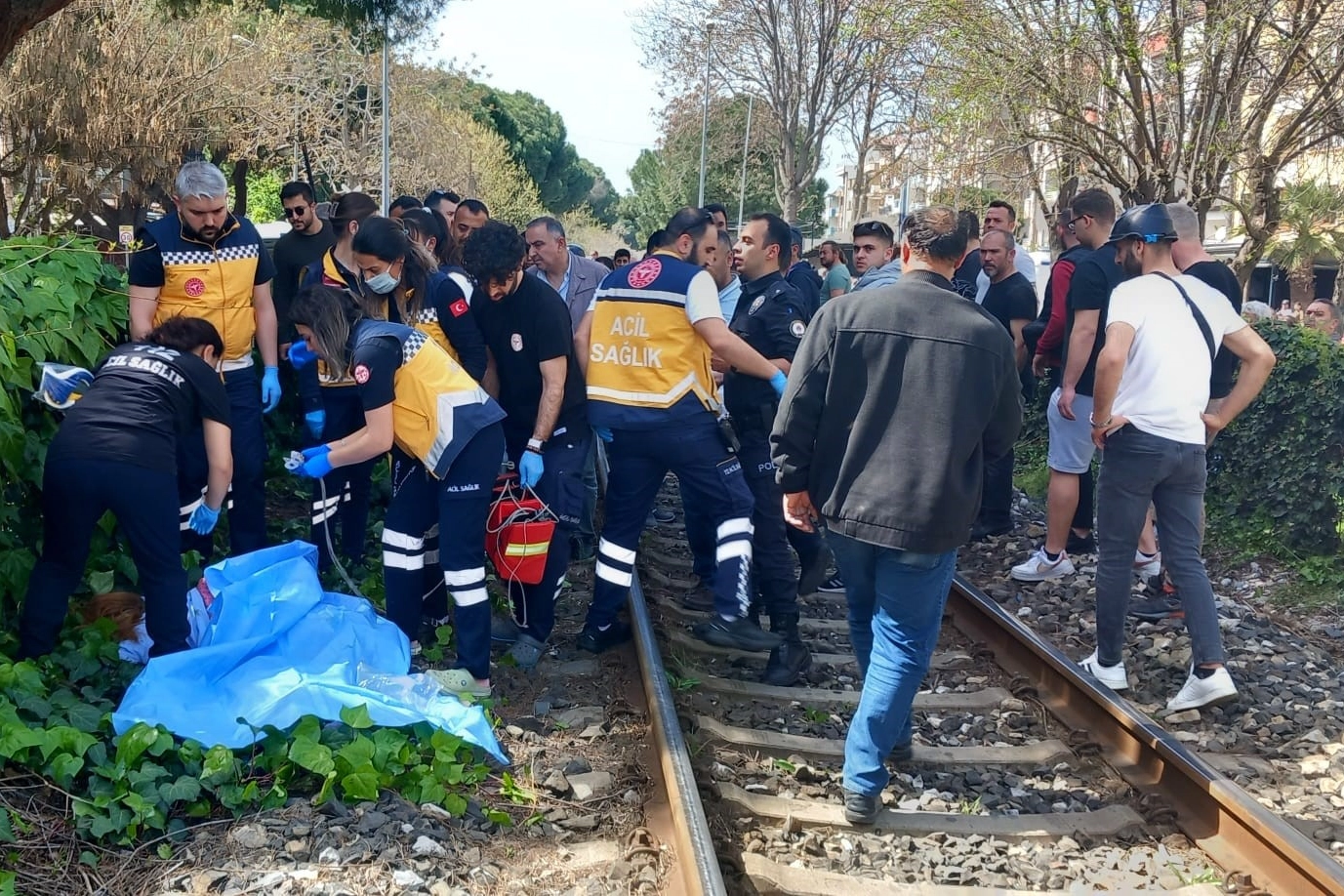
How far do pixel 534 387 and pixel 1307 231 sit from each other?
2032cm

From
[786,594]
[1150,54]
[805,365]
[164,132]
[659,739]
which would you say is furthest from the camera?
[164,132]

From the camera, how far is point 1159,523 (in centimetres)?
538

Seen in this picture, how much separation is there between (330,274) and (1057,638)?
440 centimetres

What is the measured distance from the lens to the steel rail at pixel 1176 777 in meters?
3.76

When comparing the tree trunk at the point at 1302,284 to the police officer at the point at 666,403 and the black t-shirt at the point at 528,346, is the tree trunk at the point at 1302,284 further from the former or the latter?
the black t-shirt at the point at 528,346

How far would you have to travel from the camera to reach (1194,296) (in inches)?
209

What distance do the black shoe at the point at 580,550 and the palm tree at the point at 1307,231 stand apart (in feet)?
35.4

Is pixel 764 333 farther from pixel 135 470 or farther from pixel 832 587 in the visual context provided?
pixel 135 470

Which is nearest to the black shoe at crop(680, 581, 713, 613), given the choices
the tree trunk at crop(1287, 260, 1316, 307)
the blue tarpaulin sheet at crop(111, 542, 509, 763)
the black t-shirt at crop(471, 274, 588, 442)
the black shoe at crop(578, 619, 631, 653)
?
the black shoe at crop(578, 619, 631, 653)

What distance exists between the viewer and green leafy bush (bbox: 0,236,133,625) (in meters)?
4.73

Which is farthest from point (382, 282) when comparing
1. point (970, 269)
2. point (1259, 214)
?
point (1259, 214)

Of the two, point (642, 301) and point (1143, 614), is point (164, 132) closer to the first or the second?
point (642, 301)

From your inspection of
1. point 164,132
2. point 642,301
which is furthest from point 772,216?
point 164,132

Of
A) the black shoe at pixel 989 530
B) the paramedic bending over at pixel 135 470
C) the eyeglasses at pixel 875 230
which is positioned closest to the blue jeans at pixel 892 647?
the paramedic bending over at pixel 135 470
